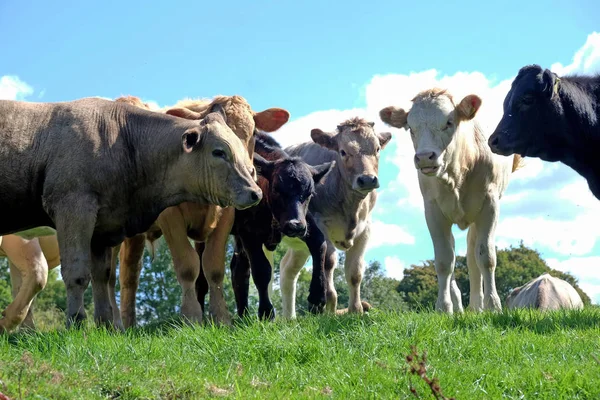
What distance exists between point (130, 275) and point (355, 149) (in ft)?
13.4

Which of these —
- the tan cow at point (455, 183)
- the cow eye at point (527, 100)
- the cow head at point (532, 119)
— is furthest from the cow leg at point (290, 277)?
the cow eye at point (527, 100)

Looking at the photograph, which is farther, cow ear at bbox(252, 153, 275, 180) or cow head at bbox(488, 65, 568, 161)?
cow ear at bbox(252, 153, 275, 180)

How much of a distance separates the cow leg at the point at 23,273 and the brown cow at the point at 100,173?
3.93m

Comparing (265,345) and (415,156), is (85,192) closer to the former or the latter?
(265,345)

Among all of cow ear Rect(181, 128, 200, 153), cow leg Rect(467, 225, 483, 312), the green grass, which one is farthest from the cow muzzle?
cow ear Rect(181, 128, 200, 153)

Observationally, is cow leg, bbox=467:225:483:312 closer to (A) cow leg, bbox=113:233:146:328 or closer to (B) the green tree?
(A) cow leg, bbox=113:233:146:328

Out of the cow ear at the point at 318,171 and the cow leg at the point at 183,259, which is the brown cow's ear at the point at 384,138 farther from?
the cow leg at the point at 183,259

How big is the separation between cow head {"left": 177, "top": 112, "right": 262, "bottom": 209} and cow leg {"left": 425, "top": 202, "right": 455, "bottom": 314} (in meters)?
3.46

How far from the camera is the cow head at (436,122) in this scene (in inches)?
467

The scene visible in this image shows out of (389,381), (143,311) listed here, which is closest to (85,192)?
(389,381)

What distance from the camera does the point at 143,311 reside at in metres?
47.3

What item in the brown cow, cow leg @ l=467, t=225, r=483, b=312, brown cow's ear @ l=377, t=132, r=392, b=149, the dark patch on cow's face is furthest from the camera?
brown cow's ear @ l=377, t=132, r=392, b=149

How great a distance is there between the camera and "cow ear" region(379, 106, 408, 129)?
12.9 m

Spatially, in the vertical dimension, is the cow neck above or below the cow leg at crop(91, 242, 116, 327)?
above
